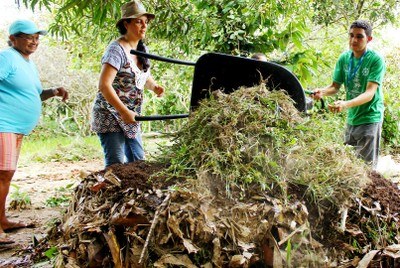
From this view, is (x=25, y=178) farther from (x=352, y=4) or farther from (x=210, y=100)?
(x=352, y=4)

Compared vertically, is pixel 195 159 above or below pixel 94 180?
above

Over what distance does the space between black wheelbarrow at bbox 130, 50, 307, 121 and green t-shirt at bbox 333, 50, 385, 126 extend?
1.35 meters

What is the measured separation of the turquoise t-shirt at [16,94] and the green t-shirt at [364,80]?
2665 mm

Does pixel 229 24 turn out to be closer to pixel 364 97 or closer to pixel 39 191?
pixel 364 97

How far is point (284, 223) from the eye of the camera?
1715mm

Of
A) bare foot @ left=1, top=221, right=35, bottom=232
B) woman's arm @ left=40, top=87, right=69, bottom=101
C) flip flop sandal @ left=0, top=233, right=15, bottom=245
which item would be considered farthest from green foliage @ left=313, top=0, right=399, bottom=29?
flip flop sandal @ left=0, top=233, right=15, bottom=245

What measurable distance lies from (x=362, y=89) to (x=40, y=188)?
162 inches

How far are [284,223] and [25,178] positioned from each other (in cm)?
539

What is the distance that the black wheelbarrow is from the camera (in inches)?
92.5

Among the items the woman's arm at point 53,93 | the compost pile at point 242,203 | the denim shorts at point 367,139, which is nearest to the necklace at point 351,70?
the denim shorts at point 367,139

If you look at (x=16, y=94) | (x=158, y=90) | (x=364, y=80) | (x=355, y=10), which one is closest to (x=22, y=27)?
(x=16, y=94)

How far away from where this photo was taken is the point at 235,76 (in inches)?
97.4

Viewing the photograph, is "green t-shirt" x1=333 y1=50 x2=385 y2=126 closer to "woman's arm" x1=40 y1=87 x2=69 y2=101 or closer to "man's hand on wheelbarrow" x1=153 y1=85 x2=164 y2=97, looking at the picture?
"man's hand on wheelbarrow" x1=153 y1=85 x2=164 y2=97

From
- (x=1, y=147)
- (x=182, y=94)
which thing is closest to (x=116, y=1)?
(x=1, y=147)
